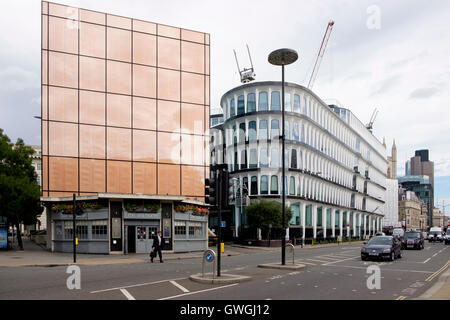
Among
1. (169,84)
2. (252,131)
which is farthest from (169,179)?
(252,131)

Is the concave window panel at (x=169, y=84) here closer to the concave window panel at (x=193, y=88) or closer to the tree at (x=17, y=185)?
the concave window panel at (x=193, y=88)

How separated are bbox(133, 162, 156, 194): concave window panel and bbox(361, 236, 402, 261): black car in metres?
21.8

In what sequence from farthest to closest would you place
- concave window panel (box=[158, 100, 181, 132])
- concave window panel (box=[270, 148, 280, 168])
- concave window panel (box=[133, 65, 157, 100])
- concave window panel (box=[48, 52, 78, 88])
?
concave window panel (box=[270, 148, 280, 168]) → concave window panel (box=[158, 100, 181, 132]) → concave window panel (box=[133, 65, 157, 100]) → concave window panel (box=[48, 52, 78, 88])

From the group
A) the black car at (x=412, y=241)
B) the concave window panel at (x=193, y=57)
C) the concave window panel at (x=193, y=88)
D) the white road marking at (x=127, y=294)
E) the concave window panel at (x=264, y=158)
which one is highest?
the concave window panel at (x=193, y=57)

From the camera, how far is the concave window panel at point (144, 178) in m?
39.5

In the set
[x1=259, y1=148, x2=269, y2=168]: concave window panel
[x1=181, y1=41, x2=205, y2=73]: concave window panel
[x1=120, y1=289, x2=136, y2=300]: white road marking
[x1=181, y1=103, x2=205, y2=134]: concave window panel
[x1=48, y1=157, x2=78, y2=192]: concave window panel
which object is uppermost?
[x1=181, y1=41, x2=205, y2=73]: concave window panel

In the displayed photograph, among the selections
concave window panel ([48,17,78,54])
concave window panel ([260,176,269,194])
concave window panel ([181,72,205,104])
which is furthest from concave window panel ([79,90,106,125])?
concave window panel ([260,176,269,194])

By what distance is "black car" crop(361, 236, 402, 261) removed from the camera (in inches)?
936

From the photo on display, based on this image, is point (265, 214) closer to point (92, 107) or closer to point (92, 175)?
point (92, 175)

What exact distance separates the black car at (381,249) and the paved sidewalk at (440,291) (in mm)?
6554

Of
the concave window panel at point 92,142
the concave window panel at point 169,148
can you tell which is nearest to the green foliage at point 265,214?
the concave window panel at point 169,148

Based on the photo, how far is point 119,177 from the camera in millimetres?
38656

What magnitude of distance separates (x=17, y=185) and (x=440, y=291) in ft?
101

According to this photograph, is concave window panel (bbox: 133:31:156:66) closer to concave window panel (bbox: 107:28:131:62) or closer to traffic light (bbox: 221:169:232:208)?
concave window panel (bbox: 107:28:131:62)
